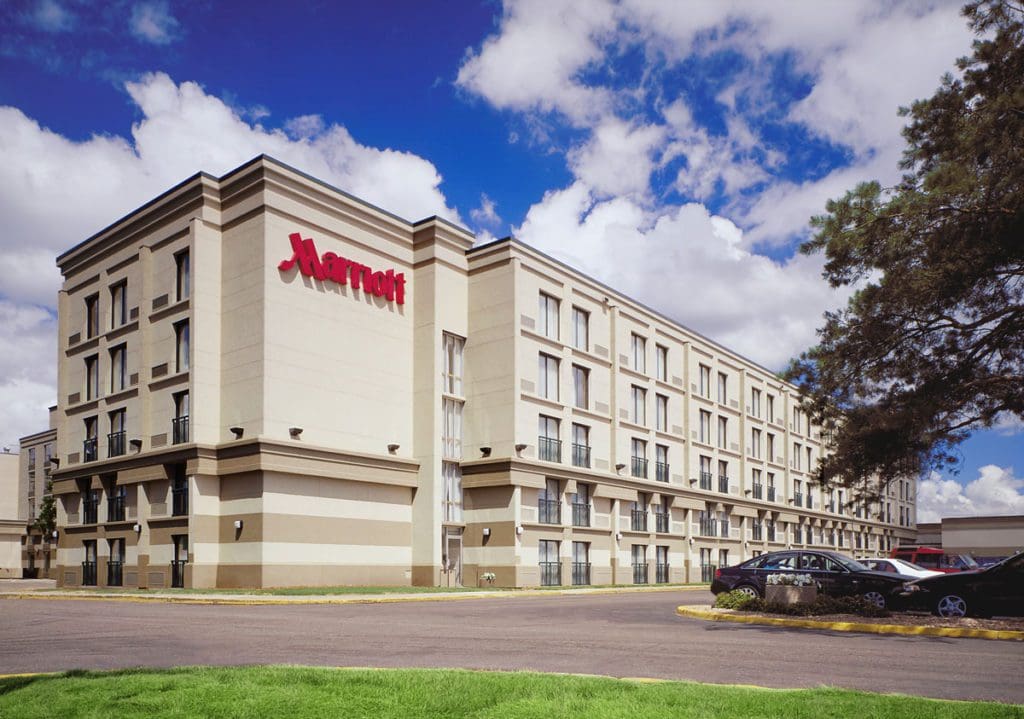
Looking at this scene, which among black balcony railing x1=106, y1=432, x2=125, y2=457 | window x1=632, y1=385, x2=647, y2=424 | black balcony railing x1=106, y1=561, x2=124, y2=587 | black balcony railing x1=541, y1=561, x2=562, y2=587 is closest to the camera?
black balcony railing x1=106, y1=561, x2=124, y2=587

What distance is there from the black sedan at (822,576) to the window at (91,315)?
32.0 meters

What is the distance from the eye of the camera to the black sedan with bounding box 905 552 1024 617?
1894 centimetres

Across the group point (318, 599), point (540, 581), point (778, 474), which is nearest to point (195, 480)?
point (318, 599)

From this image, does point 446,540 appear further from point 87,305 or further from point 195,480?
point 87,305

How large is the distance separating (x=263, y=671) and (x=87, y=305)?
3928 cm

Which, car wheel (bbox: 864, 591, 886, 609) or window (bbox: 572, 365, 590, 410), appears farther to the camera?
window (bbox: 572, 365, 590, 410)

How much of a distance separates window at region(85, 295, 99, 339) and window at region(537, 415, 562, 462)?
828 inches

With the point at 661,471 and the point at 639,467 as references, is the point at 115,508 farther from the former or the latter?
the point at 661,471

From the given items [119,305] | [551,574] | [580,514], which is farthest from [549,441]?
[119,305]

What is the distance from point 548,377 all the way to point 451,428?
5.50 m

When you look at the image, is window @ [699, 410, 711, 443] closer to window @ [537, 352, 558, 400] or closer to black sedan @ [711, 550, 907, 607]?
window @ [537, 352, 558, 400]

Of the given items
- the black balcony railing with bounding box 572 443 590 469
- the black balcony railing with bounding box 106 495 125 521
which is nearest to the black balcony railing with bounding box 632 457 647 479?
the black balcony railing with bounding box 572 443 590 469

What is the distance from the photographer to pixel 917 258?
19344 millimetres

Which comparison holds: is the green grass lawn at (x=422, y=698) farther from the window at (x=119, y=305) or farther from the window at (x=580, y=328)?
the window at (x=580, y=328)
